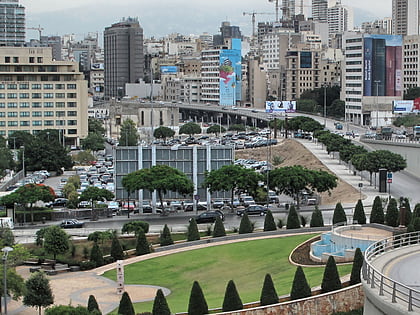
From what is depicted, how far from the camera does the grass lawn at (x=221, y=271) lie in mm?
41156

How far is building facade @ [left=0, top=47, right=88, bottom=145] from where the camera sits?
136125mm

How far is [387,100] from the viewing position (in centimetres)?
16625

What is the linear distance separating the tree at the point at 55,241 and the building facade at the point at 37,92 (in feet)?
280

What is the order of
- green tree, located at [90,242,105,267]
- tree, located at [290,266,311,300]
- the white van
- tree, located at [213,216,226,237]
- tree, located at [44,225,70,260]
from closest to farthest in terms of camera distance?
tree, located at [290,266,311,300] → green tree, located at [90,242,105,267] → tree, located at [44,225,70,260] → tree, located at [213,216,226,237] → the white van

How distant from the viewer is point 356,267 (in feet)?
121

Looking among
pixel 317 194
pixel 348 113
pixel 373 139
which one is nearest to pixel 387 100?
pixel 348 113

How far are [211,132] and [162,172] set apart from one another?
3677 inches

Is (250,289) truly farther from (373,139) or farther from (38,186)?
(373,139)

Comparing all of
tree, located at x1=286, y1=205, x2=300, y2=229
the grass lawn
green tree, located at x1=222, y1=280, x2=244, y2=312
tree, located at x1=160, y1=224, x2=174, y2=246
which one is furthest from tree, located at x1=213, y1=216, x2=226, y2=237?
green tree, located at x1=222, y1=280, x2=244, y2=312

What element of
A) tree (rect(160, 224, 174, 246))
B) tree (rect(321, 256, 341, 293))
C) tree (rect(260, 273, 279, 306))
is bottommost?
tree (rect(160, 224, 174, 246))

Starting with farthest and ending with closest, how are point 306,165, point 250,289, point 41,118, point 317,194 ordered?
point 41,118 < point 306,165 < point 317,194 < point 250,289

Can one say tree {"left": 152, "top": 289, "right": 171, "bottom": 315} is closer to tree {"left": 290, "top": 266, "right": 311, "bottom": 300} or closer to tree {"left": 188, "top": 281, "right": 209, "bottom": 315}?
tree {"left": 188, "top": 281, "right": 209, "bottom": 315}

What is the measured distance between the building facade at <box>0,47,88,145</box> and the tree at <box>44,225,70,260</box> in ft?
280

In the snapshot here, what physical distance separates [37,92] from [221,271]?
312 feet
